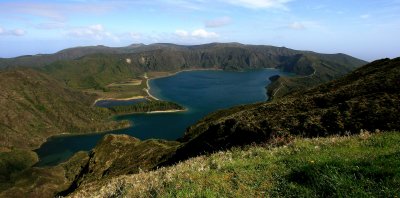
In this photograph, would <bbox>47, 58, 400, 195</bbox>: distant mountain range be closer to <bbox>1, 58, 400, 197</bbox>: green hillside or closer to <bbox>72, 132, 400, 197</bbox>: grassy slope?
<bbox>1, 58, 400, 197</bbox>: green hillside

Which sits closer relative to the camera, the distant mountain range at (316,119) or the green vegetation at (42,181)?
the distant mountain range at (316,119)

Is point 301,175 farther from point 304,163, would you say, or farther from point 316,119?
point 316,119

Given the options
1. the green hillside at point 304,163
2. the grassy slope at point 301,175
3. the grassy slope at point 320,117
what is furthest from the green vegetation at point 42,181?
the grassy slope at point 301,175

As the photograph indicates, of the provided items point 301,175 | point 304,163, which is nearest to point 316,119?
point 304,163

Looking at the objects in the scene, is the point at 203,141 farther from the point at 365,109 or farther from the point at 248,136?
the point at 365,109

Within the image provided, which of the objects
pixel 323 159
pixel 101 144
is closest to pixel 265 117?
pixel 323 159

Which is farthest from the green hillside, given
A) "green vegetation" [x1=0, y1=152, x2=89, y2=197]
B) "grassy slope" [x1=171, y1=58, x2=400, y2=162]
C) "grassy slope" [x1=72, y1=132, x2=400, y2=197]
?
"green vegetation" [x1=0, y1=152, x2=89, y2=197]

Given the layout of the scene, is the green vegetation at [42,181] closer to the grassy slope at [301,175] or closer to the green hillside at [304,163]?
the green hillside at [304,163]

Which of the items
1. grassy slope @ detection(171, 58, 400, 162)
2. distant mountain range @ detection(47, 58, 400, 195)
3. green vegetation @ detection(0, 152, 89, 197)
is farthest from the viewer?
green vegetation @ detection(0, 152, 89, 197)
